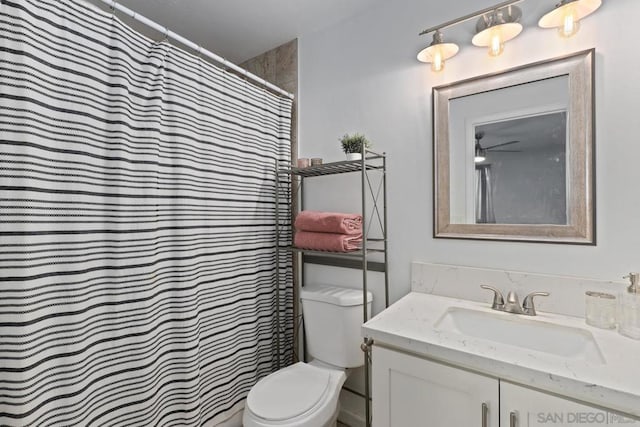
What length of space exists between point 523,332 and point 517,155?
720 millimetres

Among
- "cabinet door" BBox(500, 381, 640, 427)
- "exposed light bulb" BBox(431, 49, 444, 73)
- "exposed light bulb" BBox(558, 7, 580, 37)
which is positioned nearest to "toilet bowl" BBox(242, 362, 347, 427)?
"cabinet door" BBox(500, 381, 640, 427)

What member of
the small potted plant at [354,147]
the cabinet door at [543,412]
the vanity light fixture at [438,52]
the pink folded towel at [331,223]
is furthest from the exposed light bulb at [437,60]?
the cabinet door at [543,412]

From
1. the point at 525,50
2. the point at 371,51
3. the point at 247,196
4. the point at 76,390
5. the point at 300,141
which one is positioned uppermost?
the point at 371,51

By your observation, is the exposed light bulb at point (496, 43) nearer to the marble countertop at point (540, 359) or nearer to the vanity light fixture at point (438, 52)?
the vanity light fixture at point (438, 52)

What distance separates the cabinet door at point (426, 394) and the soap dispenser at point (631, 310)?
1.73 feet

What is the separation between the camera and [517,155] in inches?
51.1

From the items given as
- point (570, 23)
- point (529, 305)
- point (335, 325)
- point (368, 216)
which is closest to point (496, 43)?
point (570, 23)

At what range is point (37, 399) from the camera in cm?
94

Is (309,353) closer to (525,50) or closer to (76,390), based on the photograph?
(76,390)

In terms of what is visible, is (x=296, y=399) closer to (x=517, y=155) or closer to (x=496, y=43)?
(x=517, y=155)

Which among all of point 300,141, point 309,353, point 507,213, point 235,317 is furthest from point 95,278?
point 507,213

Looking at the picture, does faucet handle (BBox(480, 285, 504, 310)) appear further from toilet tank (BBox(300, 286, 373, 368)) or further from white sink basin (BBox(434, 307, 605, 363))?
toilet tank (BBox(300, 286, 373, 368))

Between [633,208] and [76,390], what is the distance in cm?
208

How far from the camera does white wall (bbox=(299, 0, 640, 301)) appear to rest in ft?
3.67
